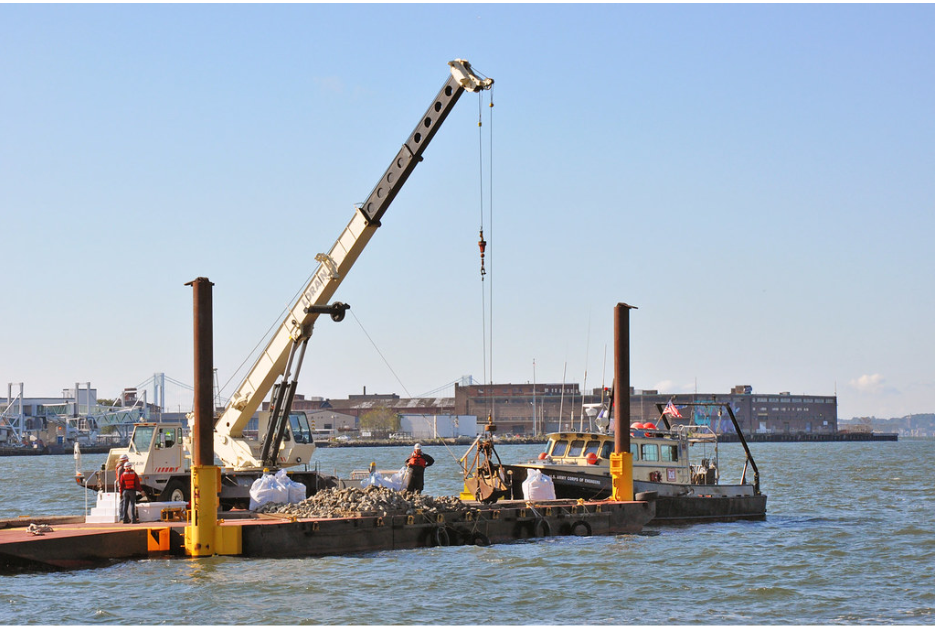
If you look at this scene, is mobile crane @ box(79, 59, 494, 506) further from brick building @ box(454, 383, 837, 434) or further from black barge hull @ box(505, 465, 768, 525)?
brick building @ box(454, 383, 837, 434)

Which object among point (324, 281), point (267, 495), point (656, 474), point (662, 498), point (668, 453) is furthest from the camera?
point (668, 453)

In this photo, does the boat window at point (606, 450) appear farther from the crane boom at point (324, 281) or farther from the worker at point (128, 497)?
the worker at point (128, 497)

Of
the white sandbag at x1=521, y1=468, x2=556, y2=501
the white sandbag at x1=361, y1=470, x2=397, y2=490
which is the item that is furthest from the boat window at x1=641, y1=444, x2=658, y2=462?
the white sandbag at x1=361, y1=470, x2=397, y2=490

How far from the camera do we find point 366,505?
24203 millimetres

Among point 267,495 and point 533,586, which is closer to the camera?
point 533,586

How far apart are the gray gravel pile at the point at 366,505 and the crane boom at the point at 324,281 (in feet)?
19.4

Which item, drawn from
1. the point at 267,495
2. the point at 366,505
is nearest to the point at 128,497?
the point at 267,495

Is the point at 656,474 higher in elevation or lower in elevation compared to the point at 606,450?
lower

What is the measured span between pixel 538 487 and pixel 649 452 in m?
5.65

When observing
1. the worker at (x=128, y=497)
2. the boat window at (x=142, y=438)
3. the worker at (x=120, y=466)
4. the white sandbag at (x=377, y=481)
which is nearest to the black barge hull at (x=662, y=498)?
the white sandbag at (x=377, y=481)

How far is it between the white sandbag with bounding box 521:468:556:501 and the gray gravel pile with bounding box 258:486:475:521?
3.24 meters

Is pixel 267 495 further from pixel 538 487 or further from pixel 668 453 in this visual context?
pixel 668 453

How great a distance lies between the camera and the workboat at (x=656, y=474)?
30.8 m

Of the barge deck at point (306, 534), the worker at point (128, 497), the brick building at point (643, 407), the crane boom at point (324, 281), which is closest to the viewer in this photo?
the barge deck at point (306, 534)
